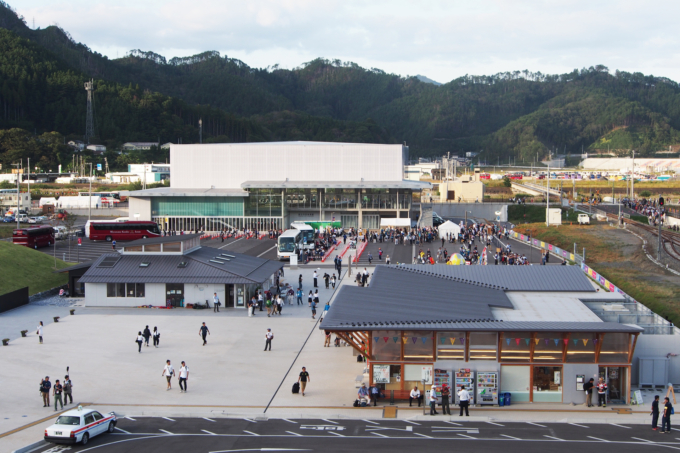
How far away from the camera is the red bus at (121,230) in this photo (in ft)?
198

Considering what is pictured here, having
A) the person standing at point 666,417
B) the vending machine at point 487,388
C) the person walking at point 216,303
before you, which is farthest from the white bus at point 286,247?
the person standing at point 666,417

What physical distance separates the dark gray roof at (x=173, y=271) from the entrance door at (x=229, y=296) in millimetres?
680

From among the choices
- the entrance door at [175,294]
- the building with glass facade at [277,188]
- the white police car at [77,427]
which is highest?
the building with glass facade at [277,188]

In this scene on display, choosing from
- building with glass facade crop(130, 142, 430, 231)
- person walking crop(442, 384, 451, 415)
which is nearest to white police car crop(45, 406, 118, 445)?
person walking crop(442, 384, 451, 415)

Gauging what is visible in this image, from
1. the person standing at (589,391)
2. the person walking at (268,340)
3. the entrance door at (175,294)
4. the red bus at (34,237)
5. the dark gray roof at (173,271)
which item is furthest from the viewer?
the red bus at (34,237)

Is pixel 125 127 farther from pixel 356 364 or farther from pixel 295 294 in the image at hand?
pixel 356 364

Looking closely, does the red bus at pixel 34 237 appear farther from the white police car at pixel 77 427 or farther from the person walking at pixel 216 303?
the white police car at pixel 77 427

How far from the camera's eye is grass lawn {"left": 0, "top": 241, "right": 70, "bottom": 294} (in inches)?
1486

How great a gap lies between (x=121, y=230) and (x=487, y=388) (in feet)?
158

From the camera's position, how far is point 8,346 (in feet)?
87.6

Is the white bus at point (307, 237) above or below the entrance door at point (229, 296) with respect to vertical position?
above

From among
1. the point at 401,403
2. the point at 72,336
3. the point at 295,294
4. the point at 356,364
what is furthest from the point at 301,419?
the point at 295,294

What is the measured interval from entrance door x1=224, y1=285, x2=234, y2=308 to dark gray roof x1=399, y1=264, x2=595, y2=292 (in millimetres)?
9961

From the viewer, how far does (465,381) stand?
791 inches
